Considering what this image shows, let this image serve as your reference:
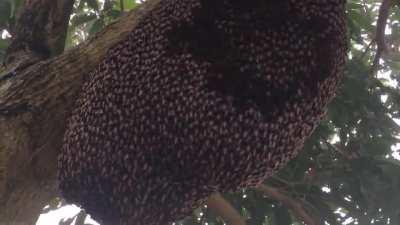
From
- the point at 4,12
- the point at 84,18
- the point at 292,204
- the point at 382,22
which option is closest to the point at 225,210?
the point at 292,204

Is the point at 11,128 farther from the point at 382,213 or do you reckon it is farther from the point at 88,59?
the point at 382,213

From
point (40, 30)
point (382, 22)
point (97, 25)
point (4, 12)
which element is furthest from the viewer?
point (97, 25)

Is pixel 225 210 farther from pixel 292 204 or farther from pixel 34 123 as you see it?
pixel 34 123

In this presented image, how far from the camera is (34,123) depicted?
7.50ft

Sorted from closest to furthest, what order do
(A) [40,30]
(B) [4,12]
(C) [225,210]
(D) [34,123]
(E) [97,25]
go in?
(D) [34,123] < (A) [40,30] < (C) [225,210] < (B) [4,12] < (E) [97,25]

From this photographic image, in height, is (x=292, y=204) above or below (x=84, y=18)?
below

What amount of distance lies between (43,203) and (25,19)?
0.85 m

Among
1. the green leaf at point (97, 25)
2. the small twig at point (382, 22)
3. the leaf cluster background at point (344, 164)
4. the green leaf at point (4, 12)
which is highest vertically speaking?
the green leaf at point (4, 12)

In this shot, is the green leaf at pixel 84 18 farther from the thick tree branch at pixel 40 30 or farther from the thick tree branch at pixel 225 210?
the thick tree branch at pixel 225 210

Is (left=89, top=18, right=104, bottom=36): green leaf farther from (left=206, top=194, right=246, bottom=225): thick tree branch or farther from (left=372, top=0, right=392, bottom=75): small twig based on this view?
(left=372, top=0, right=392, bottom=75): small twig

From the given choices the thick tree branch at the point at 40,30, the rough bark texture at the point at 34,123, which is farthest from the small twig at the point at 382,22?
the thick tree branch at the point at 40,30

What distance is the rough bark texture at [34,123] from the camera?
7.29 ft

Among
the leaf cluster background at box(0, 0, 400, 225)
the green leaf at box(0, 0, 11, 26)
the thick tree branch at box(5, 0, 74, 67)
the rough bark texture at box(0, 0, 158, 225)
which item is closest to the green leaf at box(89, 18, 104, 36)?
the leaf cluster background at box(0, 0, 400, 225)

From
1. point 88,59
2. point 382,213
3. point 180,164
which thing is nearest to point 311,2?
point 180,164
